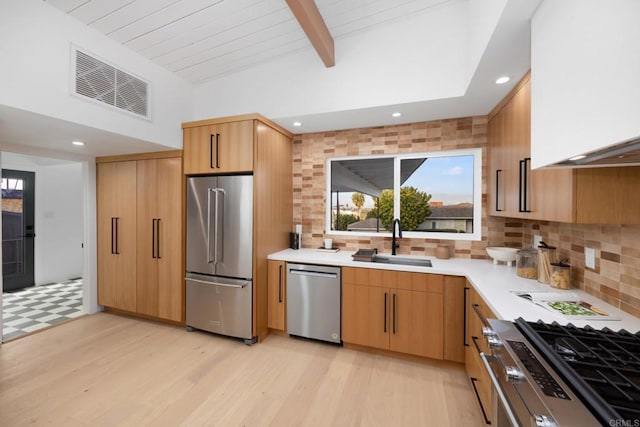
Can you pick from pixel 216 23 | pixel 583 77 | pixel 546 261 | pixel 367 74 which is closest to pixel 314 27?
pixel 367 74

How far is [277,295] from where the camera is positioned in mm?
2770

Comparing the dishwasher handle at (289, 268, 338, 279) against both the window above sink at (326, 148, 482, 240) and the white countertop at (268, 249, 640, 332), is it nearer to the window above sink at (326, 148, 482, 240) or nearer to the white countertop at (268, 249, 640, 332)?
the white countertop at (268, 249, 640, 332)

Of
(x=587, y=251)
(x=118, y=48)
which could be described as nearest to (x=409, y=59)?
(x=587, y=251)

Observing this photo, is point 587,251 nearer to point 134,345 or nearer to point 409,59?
point 409,59

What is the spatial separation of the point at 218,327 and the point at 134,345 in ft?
2.76

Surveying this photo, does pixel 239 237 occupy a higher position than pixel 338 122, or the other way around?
pixel 338 122

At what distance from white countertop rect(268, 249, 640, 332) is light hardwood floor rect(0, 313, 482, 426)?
34.4 inches

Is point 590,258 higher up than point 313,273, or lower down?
higher up

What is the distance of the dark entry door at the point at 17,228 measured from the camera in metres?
4.14

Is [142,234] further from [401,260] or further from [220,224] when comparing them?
[401,260]

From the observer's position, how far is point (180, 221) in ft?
9.75

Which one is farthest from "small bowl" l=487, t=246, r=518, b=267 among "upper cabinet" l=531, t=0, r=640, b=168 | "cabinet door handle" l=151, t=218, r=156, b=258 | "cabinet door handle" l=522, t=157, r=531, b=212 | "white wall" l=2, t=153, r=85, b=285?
"white wall" l=2, t=153, r=85, b=285

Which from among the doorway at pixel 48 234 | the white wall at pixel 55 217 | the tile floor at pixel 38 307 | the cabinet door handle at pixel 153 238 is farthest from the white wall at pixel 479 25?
the white wall at pixel 55 217

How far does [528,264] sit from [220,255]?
275 cm
